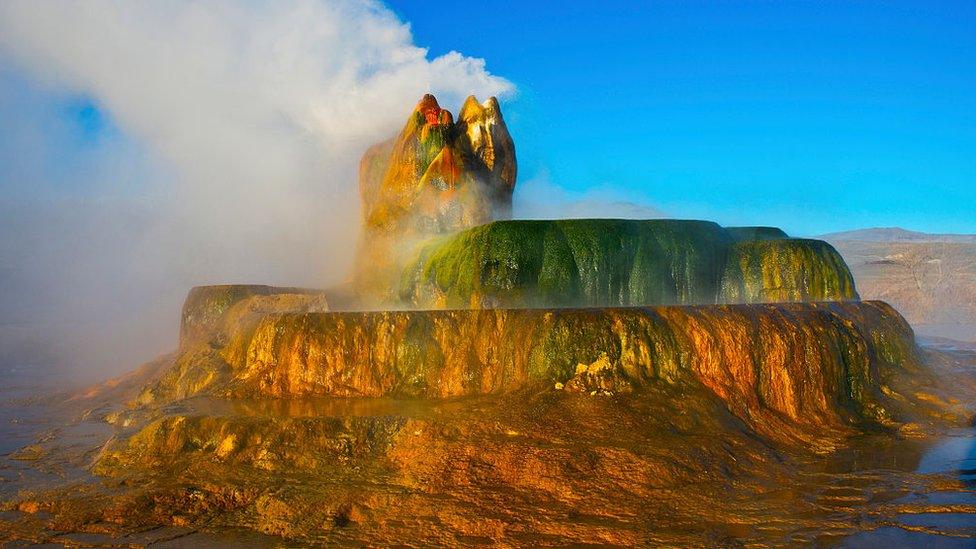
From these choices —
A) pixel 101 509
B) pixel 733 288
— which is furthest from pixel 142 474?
pixel 733 288

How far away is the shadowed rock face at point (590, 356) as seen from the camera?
8.84 metres

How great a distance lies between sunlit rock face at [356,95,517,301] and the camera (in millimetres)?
19219

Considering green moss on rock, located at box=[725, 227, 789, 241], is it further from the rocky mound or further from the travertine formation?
the rocky mound

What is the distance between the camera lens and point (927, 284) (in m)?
44.3

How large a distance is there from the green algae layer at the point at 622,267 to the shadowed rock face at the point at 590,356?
3595 millimetres

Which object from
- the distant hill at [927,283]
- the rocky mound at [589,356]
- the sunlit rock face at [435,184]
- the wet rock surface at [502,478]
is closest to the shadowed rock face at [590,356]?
the rocky mound at [589,356]

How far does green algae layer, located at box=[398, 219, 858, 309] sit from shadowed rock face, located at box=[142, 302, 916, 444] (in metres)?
3.60

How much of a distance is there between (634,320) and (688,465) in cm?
272

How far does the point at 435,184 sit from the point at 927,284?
41.5 m

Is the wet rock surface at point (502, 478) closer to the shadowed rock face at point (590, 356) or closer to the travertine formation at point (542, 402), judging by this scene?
the travertine formation at point (542, 402)

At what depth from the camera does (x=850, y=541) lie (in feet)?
16.9

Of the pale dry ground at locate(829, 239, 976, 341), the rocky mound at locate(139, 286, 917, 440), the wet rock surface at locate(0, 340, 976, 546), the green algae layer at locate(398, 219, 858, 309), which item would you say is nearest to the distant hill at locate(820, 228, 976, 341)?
the pale dry ground at locate(829, 239, 976, 341)

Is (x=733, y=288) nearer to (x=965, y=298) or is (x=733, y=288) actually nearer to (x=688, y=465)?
(x=688, y=465)

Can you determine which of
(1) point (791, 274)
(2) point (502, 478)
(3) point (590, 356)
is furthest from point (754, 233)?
(2) point (502, 478)
